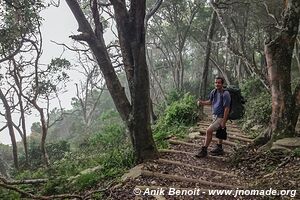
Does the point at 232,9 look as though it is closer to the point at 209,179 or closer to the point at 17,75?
the point at 17,75

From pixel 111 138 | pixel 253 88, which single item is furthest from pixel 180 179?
pixel 253 88

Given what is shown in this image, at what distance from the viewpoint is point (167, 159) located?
6793mm

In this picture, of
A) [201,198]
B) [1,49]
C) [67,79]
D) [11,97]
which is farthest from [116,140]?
[201,198]

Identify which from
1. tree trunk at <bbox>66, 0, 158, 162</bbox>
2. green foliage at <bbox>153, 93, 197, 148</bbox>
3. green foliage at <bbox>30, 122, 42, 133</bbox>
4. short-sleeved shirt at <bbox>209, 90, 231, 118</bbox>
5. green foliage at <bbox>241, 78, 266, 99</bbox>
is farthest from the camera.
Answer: green foliage at <bbox>30, 122, 42, 133</bbox>

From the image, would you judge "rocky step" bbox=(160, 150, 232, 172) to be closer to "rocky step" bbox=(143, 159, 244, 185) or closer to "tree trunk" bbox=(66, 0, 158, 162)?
"rocky step" bbox=(143, 159, 244, 185)

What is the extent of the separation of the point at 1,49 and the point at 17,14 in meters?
1.43

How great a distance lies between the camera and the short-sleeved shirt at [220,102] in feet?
22.5

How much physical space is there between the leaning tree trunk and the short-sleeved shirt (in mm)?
881

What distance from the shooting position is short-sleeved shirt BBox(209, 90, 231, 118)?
6859mm

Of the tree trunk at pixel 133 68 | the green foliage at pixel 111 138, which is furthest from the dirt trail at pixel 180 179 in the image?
the green foliage at pixel 111 138

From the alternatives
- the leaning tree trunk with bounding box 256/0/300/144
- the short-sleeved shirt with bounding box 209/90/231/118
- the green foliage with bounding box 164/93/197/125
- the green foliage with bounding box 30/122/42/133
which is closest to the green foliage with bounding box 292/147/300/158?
the leaning tree trunk with bounding box 256/0/300/144

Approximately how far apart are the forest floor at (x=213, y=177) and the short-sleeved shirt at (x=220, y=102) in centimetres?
88

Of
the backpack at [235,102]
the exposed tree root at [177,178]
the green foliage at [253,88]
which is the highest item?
the green foliage at [253,88]

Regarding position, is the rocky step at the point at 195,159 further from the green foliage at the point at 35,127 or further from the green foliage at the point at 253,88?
the green foliage at the point at 35,127
